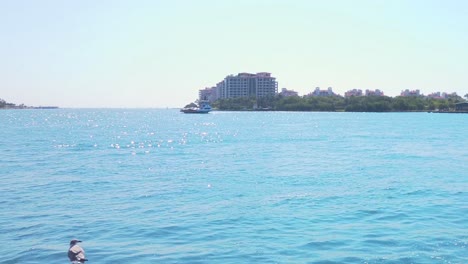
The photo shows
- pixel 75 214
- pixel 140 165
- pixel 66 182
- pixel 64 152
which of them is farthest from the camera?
pixel 64 152

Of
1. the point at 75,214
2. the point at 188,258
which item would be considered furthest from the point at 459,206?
the point at 75,214

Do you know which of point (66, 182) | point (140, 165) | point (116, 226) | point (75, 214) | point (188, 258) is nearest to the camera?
point (188, 258)

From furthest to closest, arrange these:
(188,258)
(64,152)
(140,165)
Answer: (64,152)
(140,165)
(188,258)

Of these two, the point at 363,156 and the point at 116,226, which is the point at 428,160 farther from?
the point at 116,226

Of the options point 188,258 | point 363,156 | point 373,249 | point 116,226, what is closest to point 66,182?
point 116,226

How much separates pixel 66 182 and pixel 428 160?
38224 mm

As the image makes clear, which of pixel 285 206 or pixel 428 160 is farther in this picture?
pixel 428 160

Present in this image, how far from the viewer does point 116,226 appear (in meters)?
22.9

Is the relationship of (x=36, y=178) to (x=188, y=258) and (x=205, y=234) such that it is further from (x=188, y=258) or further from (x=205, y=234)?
(x=188, y=258)

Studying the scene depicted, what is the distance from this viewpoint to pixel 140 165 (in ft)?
156

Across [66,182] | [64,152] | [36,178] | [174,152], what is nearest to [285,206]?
[66,182]

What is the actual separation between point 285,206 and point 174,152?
3636cm

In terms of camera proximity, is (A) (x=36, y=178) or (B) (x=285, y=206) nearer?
(B) (x=285, y=206)

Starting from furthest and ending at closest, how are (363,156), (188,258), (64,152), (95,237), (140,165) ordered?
1. (64,152)
2. (363,156)
3. (140,165)
4. (95,237)
5. (188,258)
